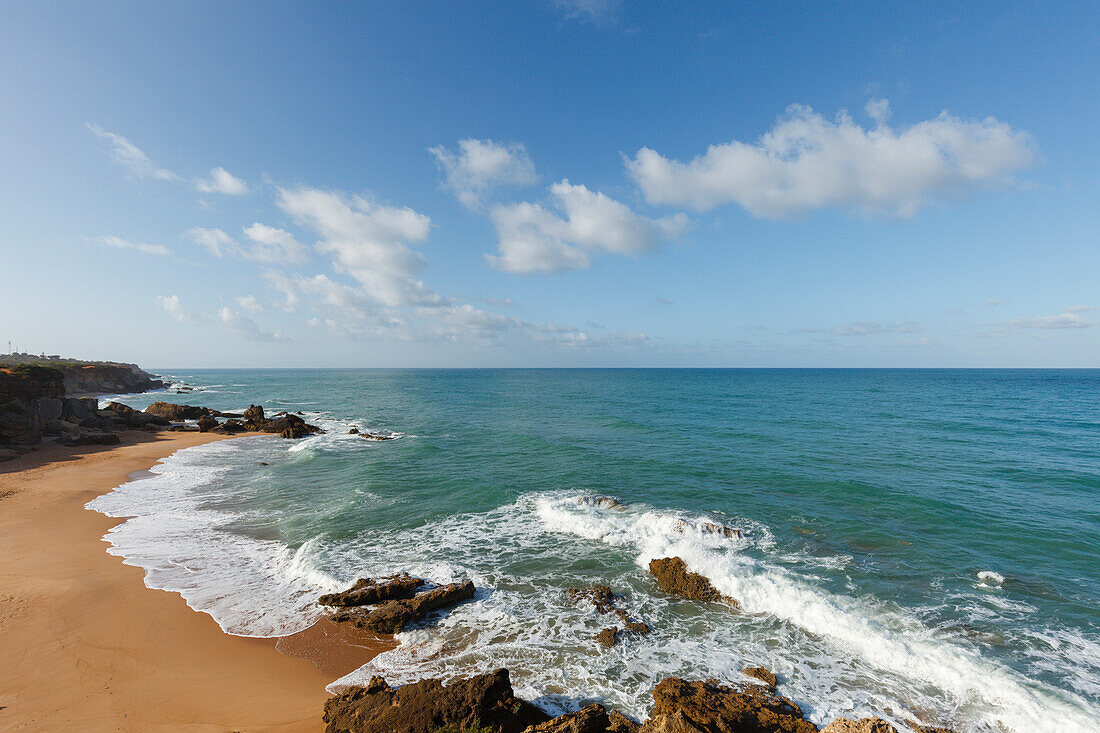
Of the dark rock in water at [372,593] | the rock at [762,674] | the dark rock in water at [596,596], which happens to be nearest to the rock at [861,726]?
the rock at [762,674]

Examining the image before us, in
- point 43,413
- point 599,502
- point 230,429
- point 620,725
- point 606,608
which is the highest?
point 43,413

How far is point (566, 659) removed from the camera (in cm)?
862

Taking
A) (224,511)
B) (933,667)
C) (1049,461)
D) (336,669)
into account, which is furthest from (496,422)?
(1049,461)

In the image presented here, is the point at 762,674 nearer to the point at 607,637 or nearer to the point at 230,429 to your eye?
the point at 607,637

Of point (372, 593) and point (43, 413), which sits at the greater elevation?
point (43, 413)

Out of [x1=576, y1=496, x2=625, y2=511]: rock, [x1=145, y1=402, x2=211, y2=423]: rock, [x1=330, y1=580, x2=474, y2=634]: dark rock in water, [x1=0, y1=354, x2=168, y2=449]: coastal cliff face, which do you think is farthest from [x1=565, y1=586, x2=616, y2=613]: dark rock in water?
[x1=145, y1=402, x2=211, y2=423]: rock

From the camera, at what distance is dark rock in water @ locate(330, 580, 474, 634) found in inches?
372

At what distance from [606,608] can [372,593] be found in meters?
5.91

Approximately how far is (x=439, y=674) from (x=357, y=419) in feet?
135

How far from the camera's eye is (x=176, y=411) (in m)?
41.4

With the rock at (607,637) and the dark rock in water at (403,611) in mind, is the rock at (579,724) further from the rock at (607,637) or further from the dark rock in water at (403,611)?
the dark rock in water at (403,611)

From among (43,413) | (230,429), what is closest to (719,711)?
(230,429)

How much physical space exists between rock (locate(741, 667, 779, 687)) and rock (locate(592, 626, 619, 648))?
2.63m

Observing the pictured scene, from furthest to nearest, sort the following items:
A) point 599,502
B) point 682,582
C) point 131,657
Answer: point 599,502 → point 682,582 → point 131,657
